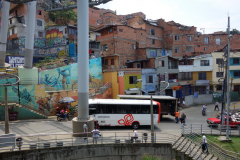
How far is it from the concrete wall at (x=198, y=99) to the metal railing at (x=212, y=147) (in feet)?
65.7

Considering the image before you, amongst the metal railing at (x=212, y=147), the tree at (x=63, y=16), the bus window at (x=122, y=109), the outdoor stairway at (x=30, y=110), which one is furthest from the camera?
the tree at (x=63, y=16)

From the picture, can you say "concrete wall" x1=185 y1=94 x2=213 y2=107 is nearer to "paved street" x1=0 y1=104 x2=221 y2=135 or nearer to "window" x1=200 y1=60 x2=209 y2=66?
"window" x1=200 y1=60 x2=209 y2=66

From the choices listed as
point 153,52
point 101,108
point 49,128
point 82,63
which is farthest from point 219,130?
point 153,52

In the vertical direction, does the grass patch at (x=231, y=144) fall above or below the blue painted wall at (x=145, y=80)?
below

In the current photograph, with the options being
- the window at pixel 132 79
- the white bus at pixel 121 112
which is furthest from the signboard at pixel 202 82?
the white bus at pixel 121 112

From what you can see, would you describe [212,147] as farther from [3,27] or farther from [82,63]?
[3,27]

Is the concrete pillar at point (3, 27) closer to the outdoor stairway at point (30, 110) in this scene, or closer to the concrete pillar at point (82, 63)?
the outdoor stairway at point (30, 110)

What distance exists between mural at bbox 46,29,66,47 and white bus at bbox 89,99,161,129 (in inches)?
1154

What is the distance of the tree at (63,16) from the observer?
52.0 metres

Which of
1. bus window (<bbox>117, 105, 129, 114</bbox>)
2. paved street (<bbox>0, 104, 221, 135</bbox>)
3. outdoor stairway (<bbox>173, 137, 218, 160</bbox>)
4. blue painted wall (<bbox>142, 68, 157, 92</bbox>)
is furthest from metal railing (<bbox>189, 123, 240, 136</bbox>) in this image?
blue painted wall (<bbox>142, 68, 157, 92</bbox>)

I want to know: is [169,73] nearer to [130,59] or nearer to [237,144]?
[130,59]

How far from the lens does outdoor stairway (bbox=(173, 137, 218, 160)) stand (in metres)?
14.3

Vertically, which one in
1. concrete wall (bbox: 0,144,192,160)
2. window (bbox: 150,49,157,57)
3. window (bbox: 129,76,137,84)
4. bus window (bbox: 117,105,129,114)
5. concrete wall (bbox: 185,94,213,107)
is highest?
window (bbox: 150,49,157,57)

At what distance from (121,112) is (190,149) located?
23.4 feet
